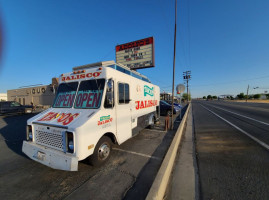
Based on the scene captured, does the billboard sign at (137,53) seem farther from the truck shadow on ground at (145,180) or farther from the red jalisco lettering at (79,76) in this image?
the truck shadow on ground at (145,180)

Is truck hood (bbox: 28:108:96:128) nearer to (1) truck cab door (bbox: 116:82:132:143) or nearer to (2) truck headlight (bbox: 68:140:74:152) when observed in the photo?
(2) truck headlight (bbox: 68:140:74:152)

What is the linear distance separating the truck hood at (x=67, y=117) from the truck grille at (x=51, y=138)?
0.20m

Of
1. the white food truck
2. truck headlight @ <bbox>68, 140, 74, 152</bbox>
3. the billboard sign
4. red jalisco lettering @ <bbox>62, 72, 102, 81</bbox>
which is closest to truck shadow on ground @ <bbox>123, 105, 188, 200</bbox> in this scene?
the white food truck

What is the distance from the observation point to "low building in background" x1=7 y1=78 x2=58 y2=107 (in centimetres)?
2666

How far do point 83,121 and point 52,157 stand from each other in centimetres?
108

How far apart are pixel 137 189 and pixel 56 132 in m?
2.33

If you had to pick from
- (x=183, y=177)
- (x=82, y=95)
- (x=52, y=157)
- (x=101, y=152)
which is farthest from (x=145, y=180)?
(x=82, y=95)

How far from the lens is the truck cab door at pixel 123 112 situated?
3.78 meters

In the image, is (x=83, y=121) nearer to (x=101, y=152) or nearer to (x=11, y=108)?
(x=101, y=152)

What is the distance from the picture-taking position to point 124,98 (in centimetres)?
405

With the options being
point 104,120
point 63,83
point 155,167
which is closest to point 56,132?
point 104,120

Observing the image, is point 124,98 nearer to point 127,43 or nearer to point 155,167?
point 155,167

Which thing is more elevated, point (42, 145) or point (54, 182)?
point (42, 145)

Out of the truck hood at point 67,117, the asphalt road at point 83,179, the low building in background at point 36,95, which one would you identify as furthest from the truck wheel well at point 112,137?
the low building in background at point 36,95
